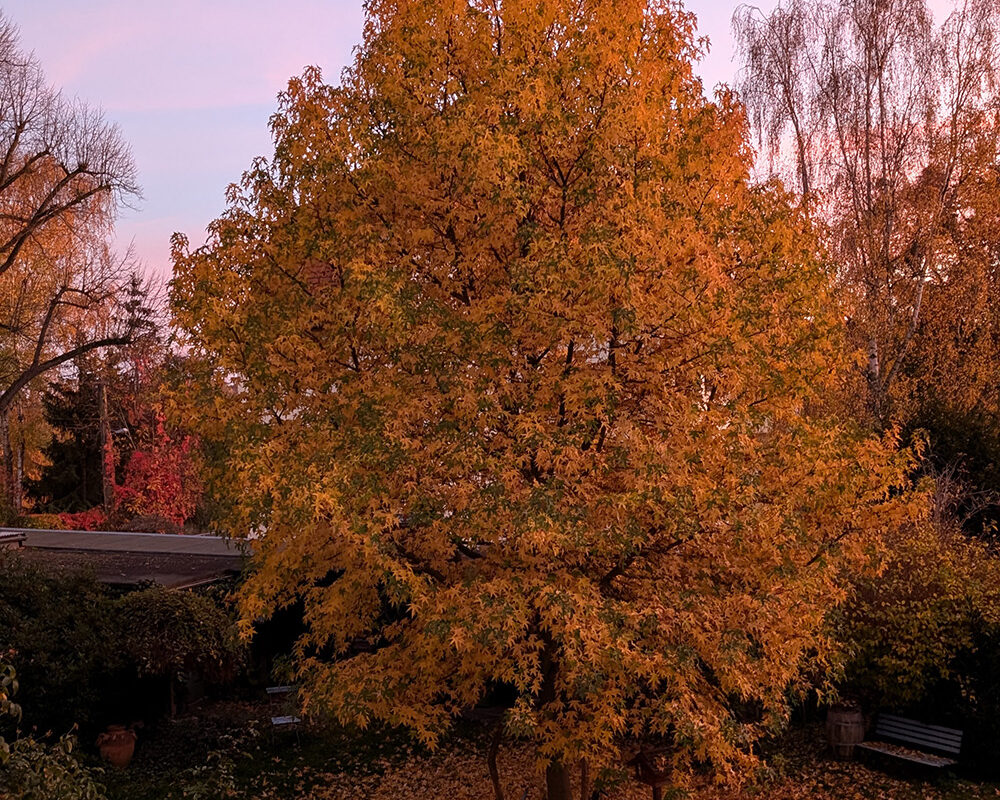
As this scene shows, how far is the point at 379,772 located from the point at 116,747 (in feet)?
13.2

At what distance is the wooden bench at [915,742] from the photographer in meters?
12.9

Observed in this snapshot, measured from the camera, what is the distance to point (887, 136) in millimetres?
24344

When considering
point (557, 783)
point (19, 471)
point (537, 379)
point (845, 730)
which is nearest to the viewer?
point (537, 379)

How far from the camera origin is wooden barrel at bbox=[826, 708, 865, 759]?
13688 mm

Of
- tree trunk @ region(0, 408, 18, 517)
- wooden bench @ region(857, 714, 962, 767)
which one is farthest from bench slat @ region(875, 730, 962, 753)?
tree trunk @ region(0, 408, 18, 517)

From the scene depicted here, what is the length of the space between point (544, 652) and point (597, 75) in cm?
635

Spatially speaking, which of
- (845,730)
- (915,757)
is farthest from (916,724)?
(845,730)

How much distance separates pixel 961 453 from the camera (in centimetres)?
1952

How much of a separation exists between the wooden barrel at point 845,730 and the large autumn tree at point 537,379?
516 centimetres

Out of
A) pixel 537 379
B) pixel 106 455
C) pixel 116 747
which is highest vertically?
pixel 537 379

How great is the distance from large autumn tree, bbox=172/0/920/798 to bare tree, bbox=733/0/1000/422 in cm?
1506

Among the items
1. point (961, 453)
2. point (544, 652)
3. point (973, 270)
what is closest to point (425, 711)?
point (544, 652)

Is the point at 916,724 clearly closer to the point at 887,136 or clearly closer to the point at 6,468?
the point at 887,136

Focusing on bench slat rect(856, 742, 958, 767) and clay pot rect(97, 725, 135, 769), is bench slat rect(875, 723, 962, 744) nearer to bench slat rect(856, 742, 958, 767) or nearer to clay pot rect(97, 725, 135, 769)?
bench slat rect(856, 742, 958, 767)
